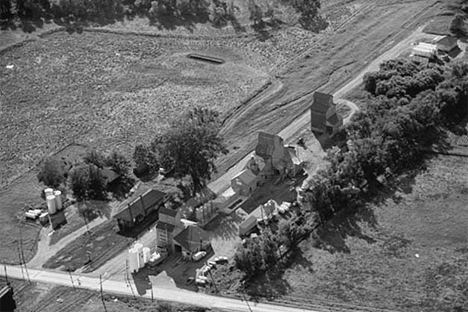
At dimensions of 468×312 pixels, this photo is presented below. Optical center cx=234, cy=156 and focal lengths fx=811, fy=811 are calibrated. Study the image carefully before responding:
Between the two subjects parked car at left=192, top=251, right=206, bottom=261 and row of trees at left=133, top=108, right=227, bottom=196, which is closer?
parked car at left=192, top=251, right=206, bottom=261

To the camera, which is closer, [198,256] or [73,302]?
[73,302]

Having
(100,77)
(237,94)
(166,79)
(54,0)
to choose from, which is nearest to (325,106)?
(237,94)

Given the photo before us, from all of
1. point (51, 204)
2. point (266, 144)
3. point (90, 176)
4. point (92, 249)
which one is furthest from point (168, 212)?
point (266, 144)

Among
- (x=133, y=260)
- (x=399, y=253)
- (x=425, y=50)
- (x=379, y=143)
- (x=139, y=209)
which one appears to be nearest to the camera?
(x=133, y=260)

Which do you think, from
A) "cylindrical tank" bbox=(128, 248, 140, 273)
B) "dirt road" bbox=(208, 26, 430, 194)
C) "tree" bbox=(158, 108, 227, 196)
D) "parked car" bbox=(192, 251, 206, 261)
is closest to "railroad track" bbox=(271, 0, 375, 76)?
"dirt road" bbox=(208, 26, 430, 194)

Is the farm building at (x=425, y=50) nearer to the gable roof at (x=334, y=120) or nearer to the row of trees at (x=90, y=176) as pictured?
the gable roof at (x=334, y=120)

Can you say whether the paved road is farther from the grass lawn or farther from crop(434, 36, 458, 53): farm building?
crop(434, 36, 458, 53): farm building

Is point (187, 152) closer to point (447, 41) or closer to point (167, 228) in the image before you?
point (167, 228)
